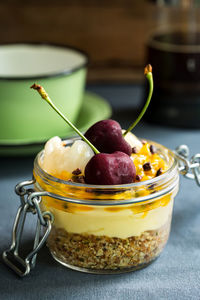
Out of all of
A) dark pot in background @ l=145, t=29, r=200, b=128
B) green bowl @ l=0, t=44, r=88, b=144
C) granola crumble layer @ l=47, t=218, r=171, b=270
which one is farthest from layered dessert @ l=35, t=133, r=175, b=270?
dark pot in background @ l=145, t=29, r=200, b=128

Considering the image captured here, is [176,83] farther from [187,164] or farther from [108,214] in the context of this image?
[108,214]

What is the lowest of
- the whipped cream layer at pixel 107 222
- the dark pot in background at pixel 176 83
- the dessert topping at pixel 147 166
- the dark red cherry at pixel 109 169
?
the dark pot in background at pixel 176 83

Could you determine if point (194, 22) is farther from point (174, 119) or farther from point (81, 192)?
point (81, 192)

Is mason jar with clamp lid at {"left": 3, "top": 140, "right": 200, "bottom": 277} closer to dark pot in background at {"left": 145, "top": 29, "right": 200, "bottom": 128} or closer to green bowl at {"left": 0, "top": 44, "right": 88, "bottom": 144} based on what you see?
green bowl at {"left": 0, "top": 44, "right": 88, "bottom": 144}

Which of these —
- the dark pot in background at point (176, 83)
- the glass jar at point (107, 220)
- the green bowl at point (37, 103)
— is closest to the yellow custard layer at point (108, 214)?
the glass jar at point (107, 220)

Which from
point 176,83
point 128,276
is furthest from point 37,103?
point 128,276

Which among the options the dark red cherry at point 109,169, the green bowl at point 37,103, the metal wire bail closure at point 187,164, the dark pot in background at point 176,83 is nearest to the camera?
the dark red cherry at point 109,169

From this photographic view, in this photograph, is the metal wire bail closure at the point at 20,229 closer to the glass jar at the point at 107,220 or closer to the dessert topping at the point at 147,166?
the glass jar at the point at 107,220
